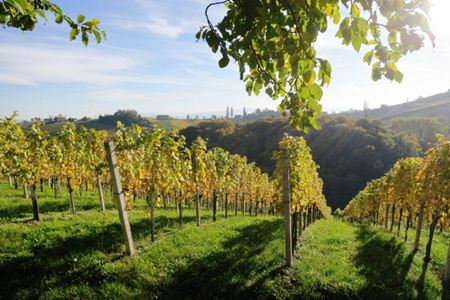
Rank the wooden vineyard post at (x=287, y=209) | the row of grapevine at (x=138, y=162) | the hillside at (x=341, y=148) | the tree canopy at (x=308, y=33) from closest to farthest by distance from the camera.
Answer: the tree canopy at (x=308, y=33), the wooden vineyard post at (x=287, y=209), the row of grapevine at (x=138, y=162), the hillside at (x=341, y=148)

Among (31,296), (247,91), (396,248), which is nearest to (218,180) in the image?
(396,248)

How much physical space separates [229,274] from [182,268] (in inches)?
57.8

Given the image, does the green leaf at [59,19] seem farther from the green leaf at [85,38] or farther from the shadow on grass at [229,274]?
the shadow on grass at [229,274]

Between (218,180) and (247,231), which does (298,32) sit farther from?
(218,180)

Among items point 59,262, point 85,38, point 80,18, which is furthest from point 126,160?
point 80,18

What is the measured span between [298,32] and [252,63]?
771mm

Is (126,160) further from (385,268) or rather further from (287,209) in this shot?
(385,268)

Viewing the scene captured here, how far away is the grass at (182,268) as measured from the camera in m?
8.67

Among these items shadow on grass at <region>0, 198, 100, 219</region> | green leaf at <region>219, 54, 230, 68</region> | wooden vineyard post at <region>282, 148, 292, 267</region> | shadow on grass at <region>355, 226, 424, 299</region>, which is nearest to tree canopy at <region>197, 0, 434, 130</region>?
green leaf at <region>219, 54, 230, 68</region>

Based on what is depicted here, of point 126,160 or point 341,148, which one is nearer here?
point 126,160

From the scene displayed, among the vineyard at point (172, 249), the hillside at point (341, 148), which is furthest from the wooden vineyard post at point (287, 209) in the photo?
the hillside at point (341, 148)

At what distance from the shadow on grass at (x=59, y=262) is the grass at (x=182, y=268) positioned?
0.03 meters

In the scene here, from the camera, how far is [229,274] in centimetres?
994

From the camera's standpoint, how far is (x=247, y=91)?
441 cm
